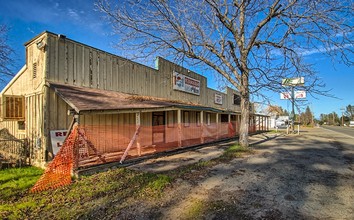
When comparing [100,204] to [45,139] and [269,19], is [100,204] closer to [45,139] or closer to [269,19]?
[45,139]

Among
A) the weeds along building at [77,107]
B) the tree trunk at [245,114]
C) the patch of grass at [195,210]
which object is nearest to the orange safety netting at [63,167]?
the weeds along building at [77,107]

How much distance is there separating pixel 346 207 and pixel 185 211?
307cm

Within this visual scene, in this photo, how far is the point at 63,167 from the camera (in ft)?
21.3

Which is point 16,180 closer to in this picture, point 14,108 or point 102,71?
point 14,108

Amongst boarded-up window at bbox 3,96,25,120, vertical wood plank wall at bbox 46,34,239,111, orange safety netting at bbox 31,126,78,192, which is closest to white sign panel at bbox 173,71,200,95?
vertical wood plank wall at bbox 46,34,239,111

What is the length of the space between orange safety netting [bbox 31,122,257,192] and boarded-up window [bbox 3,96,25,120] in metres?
3.52

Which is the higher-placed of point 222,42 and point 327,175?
point 222,42

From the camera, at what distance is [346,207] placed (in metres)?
4.29

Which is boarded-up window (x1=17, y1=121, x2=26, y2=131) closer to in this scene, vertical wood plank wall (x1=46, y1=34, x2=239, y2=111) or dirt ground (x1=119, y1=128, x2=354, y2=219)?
vertical wood plank wall (x1=46, y1=34, x2=239, y2=111)

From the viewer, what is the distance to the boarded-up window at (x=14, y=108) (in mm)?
8969

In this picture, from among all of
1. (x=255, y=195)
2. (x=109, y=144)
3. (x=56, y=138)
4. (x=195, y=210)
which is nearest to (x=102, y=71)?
(x=56, y=138)

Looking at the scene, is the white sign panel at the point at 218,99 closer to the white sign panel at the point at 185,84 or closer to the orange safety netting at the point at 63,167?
the white sign panel at the point at 185,84

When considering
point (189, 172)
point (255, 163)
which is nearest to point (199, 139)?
point (255, 163)

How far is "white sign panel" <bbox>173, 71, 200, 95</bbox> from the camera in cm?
1661
